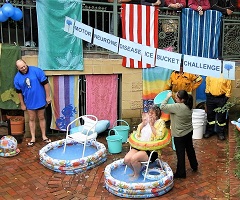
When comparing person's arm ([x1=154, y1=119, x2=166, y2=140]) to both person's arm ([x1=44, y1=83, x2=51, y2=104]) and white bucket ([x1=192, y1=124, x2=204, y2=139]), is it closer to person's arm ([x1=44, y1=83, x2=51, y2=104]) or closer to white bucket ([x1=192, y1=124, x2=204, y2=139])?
white bucket ([x1=192, y1=124, x2=204, y2=139])

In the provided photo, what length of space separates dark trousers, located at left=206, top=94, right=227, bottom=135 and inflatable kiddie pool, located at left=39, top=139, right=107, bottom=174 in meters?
2.81

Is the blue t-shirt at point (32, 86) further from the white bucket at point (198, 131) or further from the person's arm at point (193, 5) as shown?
the person's arm at point (193, 5)

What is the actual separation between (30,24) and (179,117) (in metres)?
4.21

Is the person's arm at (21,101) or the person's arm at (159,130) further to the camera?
the person's arm at (21,101)

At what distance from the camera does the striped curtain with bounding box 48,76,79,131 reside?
29.0 feet

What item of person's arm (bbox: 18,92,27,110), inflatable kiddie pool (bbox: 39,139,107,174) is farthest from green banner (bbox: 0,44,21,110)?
inflatable kiddie pool (bbox: 39,139,107,174)

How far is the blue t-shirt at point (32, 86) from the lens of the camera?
8.20 metres

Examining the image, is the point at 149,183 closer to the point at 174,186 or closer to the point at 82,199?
the point at 174,186

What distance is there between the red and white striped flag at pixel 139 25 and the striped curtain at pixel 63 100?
4.47 feet

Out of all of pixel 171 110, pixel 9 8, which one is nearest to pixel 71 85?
pixel 9 8

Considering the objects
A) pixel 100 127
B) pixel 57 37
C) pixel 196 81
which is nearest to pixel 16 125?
pixel 100 127

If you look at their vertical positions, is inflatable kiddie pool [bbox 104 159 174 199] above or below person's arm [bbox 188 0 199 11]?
below

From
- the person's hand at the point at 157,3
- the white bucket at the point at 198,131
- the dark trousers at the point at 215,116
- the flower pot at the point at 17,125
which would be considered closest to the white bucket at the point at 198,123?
the white bucket at the point at 198,131

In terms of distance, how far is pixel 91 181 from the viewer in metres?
6.67
